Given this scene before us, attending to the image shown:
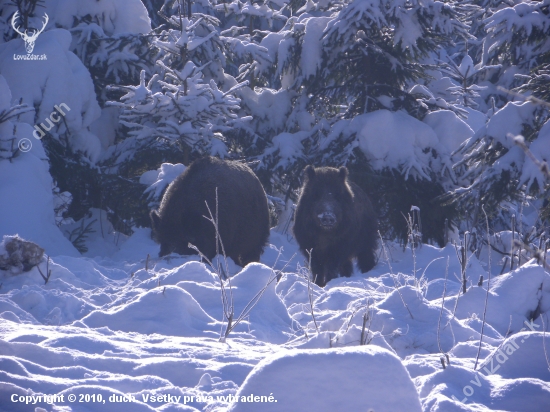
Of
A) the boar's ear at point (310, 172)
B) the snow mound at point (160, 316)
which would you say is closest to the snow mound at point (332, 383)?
the snow mound at point (160, 316)

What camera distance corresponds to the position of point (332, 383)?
240cm

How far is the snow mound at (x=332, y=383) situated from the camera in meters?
2.35

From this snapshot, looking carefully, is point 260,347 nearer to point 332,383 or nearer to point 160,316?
point 160,316

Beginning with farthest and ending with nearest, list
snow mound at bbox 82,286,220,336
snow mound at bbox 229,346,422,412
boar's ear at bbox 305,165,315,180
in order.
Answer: boar's ear at bbox 305,165,315,180 → snow mound at bbox 82,286,220,336 → snow mound at bbox 229,346,422,412

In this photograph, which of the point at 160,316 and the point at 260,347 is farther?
the point at 160,316

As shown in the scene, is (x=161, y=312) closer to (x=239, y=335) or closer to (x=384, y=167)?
(x=239, y=335)

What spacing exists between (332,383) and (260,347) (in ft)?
4.85

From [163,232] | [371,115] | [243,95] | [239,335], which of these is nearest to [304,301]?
[239,335]

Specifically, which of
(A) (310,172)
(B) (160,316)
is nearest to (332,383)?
(B) (160,316)

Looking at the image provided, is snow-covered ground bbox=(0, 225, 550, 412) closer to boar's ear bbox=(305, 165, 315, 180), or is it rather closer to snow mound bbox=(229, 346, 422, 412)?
snow mound bbox=(229, 346, 422, 412)

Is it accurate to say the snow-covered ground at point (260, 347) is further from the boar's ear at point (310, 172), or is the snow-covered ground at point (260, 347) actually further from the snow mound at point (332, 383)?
the boar's ear at point (310, 172)

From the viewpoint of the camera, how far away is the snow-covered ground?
2449mm

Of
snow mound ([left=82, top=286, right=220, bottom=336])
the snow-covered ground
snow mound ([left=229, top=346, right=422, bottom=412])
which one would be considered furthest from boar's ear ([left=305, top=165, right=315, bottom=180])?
snow mound ([left=229, top=346, right=422, bottom=412])

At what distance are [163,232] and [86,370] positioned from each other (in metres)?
4.86
